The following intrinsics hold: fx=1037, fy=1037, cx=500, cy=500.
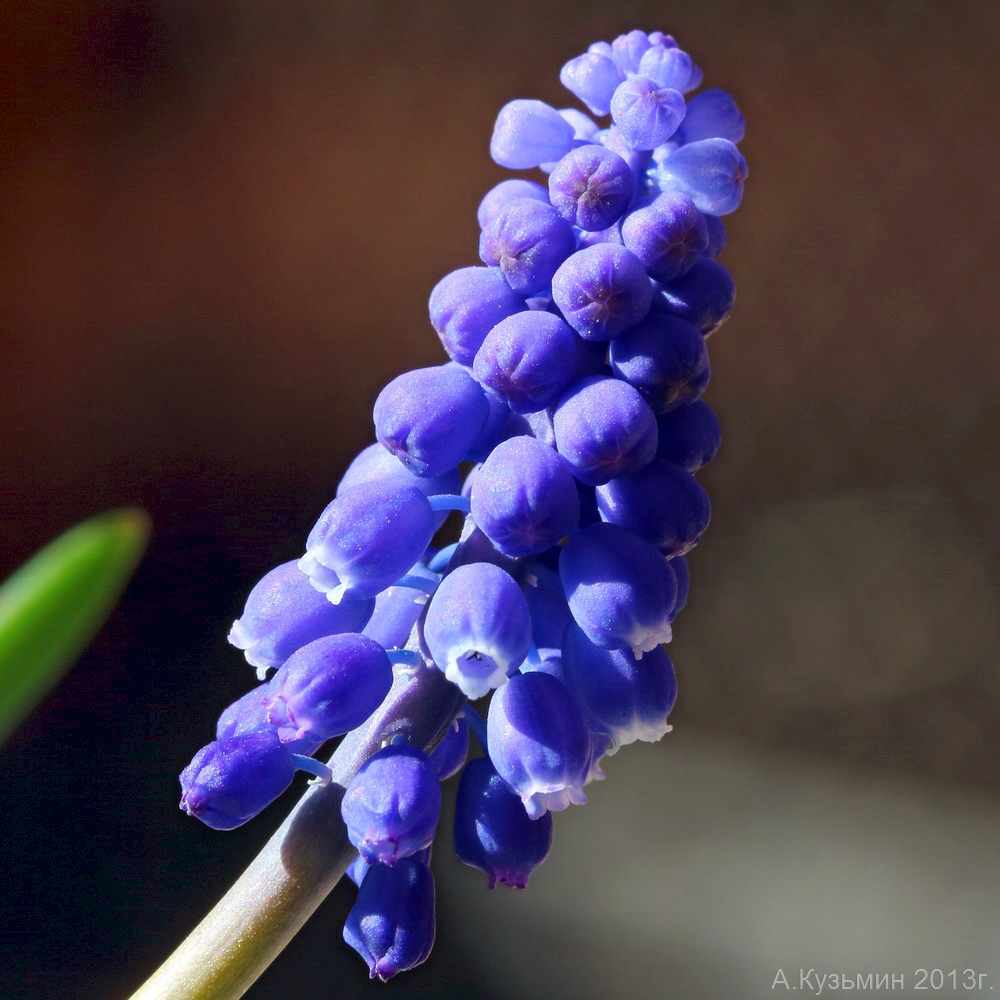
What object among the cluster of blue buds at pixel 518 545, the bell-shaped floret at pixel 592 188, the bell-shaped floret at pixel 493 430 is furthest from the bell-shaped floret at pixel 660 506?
the bell-shaped floret at pixel 592 188

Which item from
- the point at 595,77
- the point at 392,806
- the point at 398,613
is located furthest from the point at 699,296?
the point at 392,806

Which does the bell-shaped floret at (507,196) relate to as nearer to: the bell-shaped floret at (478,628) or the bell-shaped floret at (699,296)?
the bell-shaped floret at (699,296)

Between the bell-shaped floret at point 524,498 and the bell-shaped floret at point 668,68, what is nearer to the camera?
the bell-shaped floret at point 524,498

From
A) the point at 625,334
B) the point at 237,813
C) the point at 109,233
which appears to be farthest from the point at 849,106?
the point at 237,813

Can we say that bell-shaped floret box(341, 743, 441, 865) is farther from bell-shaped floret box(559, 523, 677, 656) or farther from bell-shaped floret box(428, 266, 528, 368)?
bell-shaped floret box(428, 266, 528, 368)

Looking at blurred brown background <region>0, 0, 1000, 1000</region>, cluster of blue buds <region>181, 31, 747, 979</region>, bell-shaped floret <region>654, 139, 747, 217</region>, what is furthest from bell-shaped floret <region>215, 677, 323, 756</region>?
blurred brown background <region>0, 0, 1000, 1000</region>
